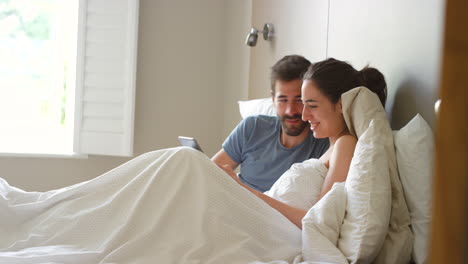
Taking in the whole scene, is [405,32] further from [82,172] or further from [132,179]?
[82,172]

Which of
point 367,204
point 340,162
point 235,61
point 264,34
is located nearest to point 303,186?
point 340,162

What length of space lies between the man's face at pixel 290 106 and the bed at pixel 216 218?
24.9 inches

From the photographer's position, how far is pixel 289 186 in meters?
1.98

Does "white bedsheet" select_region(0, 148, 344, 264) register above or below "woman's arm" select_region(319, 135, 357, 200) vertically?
below

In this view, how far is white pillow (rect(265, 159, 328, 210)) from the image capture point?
195 centimetres

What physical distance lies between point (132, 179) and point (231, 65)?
103 inches

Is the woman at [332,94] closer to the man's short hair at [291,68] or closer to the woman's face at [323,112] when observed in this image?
the woman's face at [323,112]

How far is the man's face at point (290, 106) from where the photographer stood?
97.1 inches

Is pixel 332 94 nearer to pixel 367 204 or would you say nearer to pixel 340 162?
pixel 340 162

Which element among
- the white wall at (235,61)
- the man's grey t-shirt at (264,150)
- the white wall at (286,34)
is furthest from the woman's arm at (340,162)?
the white wall at (235,61)

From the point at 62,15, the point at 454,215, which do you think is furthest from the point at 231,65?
the point at 454,215

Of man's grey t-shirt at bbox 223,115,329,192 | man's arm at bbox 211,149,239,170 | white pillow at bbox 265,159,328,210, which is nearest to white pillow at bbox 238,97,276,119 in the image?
man's grey t-shirt at bbox 223,115,329,192

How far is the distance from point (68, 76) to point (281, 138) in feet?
7.82

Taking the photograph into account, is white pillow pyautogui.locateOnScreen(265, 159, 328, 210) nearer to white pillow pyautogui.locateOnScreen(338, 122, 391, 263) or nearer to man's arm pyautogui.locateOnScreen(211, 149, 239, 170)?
white pillow pyautogui.locateOnScreen(338, 122, 391, 263)
